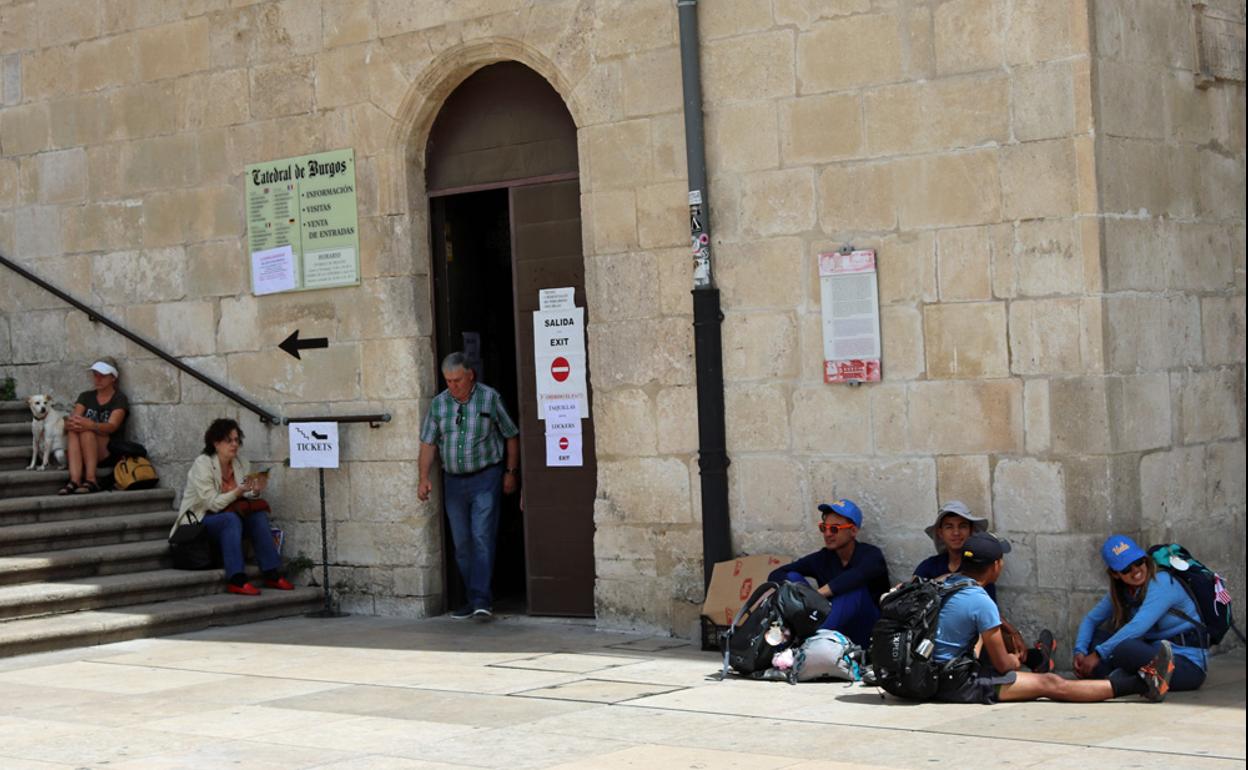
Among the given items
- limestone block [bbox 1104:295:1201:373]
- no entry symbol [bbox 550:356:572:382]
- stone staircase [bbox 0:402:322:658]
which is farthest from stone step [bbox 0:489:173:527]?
limestone block [bbox 1104:295:1201:373]

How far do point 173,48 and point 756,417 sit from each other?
5461 mm

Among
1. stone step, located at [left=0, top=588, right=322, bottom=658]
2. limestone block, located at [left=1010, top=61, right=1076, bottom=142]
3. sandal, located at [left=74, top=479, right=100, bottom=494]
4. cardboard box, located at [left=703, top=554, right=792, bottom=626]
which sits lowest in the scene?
stone step, located at [left=0, top=588, right=322, bottom=658]

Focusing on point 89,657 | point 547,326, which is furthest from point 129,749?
point 547,326

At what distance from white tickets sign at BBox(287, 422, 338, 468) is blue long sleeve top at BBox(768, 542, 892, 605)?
378 centimetres

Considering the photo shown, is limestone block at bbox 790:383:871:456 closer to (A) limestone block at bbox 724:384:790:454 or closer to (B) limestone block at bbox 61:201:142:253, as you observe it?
(A) limestone block at bbox 724:384:790:454

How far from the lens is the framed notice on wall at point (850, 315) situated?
982 cm

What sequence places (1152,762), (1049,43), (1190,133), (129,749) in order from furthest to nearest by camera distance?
1. (1190,133)
2. (1049,43)
3. (129,749)
4. (1152,762)

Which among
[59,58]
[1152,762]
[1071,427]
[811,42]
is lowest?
[1152,762]

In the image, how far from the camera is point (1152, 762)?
266 inches

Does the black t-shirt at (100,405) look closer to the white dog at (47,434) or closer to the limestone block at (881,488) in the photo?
the white dog at (47,434)

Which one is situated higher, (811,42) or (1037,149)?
(811,42)

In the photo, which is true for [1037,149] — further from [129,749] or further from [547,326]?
[129,749]

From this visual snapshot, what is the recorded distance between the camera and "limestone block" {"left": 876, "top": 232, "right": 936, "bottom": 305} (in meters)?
9.62

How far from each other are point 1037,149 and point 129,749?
17.1ft
